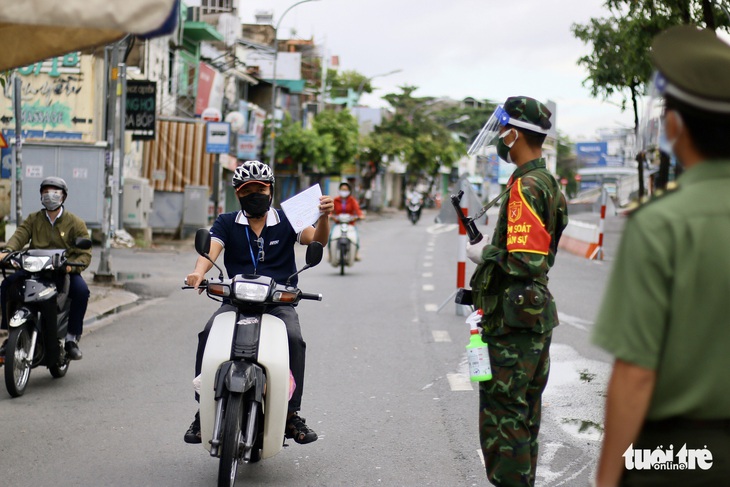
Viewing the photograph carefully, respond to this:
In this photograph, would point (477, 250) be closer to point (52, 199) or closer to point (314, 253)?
point (314, 253)

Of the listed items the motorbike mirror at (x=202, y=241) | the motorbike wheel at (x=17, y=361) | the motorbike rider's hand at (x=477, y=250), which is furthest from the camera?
the motorbike wheel at (x=17, y=361)

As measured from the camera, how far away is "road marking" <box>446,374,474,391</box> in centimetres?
846

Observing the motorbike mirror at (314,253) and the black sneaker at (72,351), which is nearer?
the motorbike mirror at (314,253)

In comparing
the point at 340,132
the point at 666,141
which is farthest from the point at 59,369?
the point at 340,132

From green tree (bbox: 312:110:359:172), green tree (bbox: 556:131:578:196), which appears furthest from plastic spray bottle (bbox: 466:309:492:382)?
green tree (bbox: 556:131:578:196)

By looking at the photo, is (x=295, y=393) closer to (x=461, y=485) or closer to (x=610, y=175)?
(x=461, y=485)

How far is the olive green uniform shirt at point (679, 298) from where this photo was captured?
2.34m

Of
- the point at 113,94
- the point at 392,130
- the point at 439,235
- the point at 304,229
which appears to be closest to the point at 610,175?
the point at 392,130

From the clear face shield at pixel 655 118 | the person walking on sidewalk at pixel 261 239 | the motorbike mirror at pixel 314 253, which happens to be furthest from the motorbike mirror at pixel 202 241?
the clear face shield at pixel 655 118

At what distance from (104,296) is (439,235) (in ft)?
81.1

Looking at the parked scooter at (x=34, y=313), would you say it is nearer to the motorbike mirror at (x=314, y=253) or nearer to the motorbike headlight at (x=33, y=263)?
the motorbike headlight at (x=33, y=263)

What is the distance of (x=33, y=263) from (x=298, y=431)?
10.5ft

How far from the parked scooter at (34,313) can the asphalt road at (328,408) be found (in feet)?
0.82

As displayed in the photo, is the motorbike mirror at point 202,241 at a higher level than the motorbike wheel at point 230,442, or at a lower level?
higher
